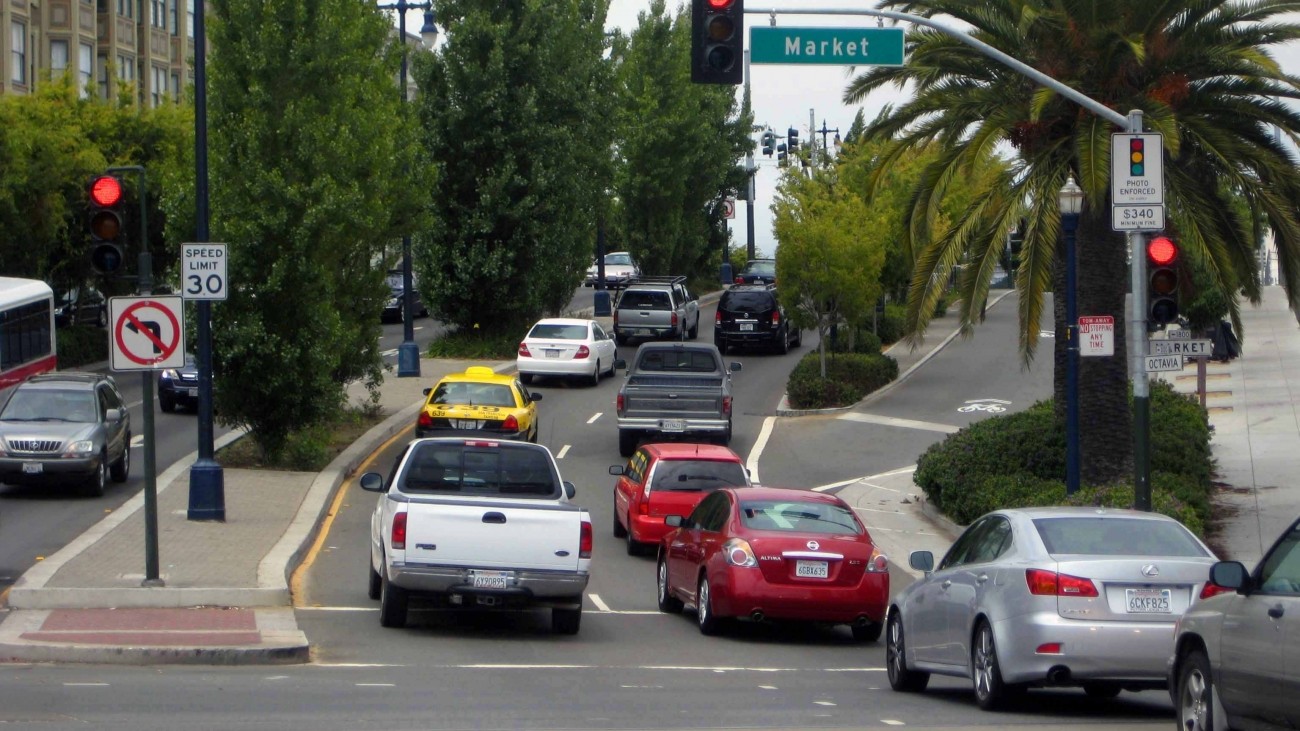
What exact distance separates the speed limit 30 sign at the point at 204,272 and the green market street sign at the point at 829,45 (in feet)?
22.7

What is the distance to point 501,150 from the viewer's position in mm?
41000

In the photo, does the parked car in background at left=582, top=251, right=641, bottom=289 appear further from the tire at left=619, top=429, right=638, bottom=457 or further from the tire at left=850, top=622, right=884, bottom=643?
the tire at left=850, top=622, right=884, bottom=643

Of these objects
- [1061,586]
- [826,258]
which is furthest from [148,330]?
[826,258]

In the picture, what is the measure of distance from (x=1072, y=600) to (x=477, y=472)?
651cm

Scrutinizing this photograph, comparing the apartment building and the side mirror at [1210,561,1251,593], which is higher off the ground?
the apartment building

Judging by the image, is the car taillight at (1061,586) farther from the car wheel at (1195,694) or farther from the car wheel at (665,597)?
the car wheel at (665,597)

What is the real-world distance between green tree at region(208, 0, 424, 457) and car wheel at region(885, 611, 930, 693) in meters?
14.9

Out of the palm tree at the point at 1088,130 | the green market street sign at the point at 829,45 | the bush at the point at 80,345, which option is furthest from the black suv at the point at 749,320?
the green market street sign at the point at 829,45

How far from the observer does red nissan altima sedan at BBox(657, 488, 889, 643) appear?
14.9m

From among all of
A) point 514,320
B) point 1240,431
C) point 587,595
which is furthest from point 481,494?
point 514,320

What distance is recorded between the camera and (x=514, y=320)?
43.6 meters

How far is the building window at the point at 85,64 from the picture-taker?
187 ft

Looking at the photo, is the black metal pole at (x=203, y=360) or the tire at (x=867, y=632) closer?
the tire at (x=867, y=632)

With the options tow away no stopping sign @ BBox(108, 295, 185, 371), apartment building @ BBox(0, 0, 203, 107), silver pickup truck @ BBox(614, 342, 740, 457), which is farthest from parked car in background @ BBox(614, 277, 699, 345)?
tow away no stopping sign @ BBox(108, 295, 185, 371)
